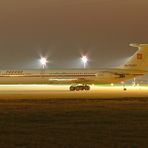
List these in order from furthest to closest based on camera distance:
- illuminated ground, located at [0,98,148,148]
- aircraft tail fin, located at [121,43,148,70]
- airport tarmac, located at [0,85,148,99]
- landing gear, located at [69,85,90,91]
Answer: aircraft tail fin, located at [121,43,148,70], landing gear, located at [69,85,90,91], airport tarmac, located at [0,85,148,99], illuminated ground, located at [0,98,148,148]

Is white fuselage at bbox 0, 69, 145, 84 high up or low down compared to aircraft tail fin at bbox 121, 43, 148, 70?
down

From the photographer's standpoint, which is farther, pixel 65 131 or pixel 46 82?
pixel 46 82

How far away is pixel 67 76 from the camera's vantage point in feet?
264

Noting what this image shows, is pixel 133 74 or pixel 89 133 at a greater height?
pixel 133 74

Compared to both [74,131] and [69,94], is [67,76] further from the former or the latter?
[74,131]

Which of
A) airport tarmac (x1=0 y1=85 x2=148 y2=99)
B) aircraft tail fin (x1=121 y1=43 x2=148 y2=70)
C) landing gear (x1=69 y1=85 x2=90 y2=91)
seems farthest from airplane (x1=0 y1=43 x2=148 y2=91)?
airport tarmac (x1=0 y1=85 x2=148 y2=99)

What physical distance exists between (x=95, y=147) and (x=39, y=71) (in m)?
66.8

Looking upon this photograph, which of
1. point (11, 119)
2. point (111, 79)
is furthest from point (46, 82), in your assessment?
point (11, 119)

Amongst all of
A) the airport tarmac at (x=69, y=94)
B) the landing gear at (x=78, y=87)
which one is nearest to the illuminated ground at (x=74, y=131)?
the airport tarmac at (x=69, y=94)

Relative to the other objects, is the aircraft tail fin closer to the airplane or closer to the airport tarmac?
the airplane

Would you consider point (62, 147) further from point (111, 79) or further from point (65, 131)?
point (111, 79)

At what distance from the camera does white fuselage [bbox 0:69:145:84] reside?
8038 cm

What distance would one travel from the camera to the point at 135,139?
17.3 meters

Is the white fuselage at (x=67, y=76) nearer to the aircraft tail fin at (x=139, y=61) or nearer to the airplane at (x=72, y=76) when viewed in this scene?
the airplane at (x=72, y=76)
